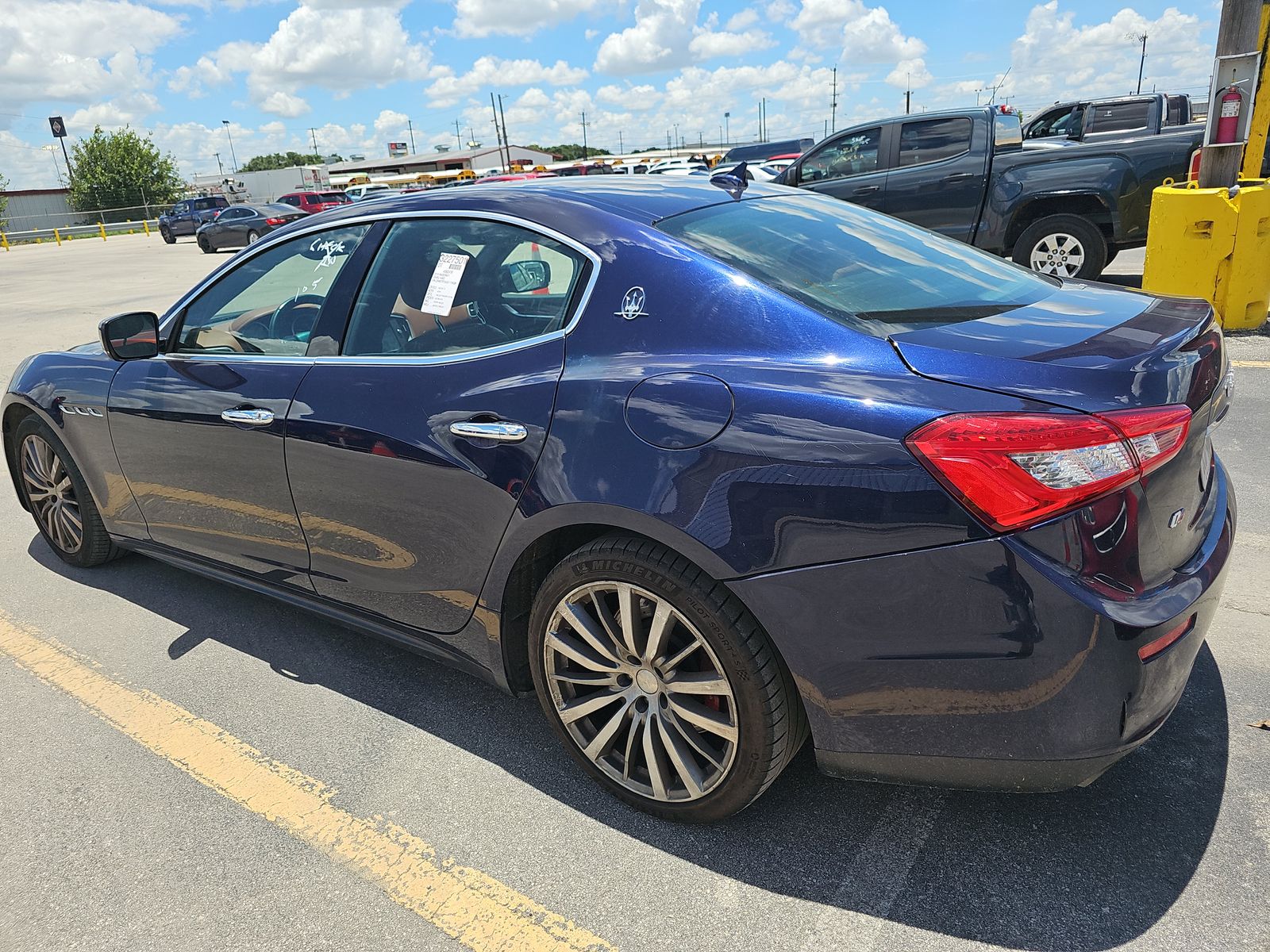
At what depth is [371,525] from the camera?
276cm

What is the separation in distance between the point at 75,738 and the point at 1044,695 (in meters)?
2.92

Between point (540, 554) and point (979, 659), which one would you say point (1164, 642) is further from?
point (540, 554)

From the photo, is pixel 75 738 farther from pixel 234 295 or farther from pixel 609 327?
pixel 609 327

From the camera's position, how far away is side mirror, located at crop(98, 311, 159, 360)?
3.46 m

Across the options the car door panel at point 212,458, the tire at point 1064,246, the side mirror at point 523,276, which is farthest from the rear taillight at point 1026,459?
the tire at point 1064,246

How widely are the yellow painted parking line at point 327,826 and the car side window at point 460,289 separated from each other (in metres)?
1.31

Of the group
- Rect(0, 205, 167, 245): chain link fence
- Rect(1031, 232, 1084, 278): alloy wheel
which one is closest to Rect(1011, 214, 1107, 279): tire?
Rect(1031, 232, 1084, 278): alloy wheel

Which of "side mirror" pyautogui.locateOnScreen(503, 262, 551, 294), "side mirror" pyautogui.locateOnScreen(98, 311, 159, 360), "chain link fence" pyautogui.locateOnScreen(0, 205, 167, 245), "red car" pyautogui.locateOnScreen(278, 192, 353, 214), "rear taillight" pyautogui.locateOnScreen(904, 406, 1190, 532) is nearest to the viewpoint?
"rear taillight" pyautogui.locateOnScreen(904, 406, 1190, 532)

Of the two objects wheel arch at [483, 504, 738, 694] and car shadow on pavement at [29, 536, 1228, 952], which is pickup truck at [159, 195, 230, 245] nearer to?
wheel arch at [483, 504, 738, 694]

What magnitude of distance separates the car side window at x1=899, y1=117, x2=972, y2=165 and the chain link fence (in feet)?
145

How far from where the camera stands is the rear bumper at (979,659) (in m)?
1.77

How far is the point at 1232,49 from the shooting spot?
6816mm

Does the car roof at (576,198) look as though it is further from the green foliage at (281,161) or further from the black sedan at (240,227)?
the green foliage at (281,161)

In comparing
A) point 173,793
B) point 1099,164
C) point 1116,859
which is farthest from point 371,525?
point 1099,164
